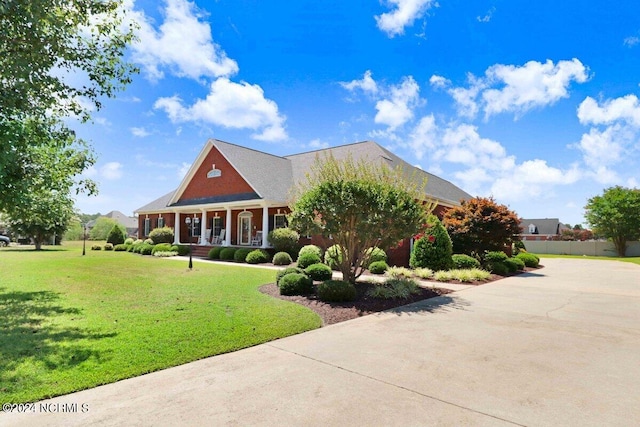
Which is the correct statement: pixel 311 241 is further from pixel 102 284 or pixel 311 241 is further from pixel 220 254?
pixel 102 284

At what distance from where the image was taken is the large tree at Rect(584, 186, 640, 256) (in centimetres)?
3966

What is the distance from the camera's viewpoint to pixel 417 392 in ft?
12.5

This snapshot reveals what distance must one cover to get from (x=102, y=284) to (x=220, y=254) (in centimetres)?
1018

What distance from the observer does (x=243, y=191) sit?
2295cm

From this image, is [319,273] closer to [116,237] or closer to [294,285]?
[294,285]

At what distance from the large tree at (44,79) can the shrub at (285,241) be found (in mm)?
11145

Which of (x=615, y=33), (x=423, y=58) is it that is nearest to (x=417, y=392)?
(x=423, y=58)

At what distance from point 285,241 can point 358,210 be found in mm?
10321

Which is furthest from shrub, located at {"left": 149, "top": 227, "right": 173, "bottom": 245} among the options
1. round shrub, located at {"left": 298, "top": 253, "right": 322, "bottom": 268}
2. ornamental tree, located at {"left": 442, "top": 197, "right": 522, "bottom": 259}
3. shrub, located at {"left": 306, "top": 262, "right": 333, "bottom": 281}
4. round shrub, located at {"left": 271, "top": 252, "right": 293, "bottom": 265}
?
ornamental tree, located at {"left": 442, "top": 197, "right": 522, "bottom": 259}

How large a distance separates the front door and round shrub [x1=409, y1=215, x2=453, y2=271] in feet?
43.9

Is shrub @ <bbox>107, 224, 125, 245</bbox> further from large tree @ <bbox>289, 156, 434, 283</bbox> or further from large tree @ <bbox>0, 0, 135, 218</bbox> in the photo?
large tree @ <bbox>289, 156, 434, 283</bbox>

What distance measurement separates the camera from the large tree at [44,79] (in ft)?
20.3

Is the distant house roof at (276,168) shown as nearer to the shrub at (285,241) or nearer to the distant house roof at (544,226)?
the shrub at (285,241)

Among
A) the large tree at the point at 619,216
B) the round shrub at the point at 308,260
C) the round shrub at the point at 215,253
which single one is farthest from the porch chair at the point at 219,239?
the large tree at the point at 619,216
